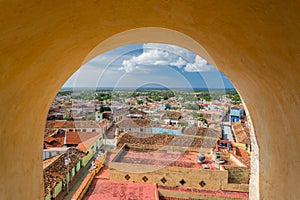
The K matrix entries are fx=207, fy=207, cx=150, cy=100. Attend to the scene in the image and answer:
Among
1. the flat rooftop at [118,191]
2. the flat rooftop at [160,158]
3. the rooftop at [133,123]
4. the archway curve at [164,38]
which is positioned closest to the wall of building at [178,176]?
the flat rooftop at [160,158]

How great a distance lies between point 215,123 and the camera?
15711mm

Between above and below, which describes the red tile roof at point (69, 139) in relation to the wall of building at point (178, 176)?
above

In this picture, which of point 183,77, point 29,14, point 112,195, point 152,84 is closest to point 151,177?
point 112,195

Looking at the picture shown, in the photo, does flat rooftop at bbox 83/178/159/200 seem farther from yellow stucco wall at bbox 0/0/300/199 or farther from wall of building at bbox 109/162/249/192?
yellow stucco wall at bbox 0/0/300/199

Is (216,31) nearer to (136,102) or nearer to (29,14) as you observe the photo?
(29,14)

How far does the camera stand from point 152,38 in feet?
6.99

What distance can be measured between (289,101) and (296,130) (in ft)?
0.61

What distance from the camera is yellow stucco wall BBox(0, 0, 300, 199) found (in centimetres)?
104

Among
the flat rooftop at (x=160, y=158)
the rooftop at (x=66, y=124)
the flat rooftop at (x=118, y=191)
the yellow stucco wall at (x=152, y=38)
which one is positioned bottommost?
the flat rooftop at (x=118, y=191)

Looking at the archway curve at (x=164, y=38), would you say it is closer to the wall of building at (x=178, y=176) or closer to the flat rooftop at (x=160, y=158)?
the wall of building at (x=178, y=176)

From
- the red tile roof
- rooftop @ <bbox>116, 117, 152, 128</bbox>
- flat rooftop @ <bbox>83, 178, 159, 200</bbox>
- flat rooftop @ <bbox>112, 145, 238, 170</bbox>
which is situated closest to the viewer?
flat rooftop @ <bbox>83, 178, 159, 200</bbox>

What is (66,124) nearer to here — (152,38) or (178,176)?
(178,176)

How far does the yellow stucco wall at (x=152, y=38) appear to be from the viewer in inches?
40.8

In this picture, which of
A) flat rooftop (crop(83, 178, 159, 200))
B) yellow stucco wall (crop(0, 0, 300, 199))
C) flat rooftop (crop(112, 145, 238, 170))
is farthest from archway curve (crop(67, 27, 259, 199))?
flat rooftop (crop(112, 145, 238, 170))
